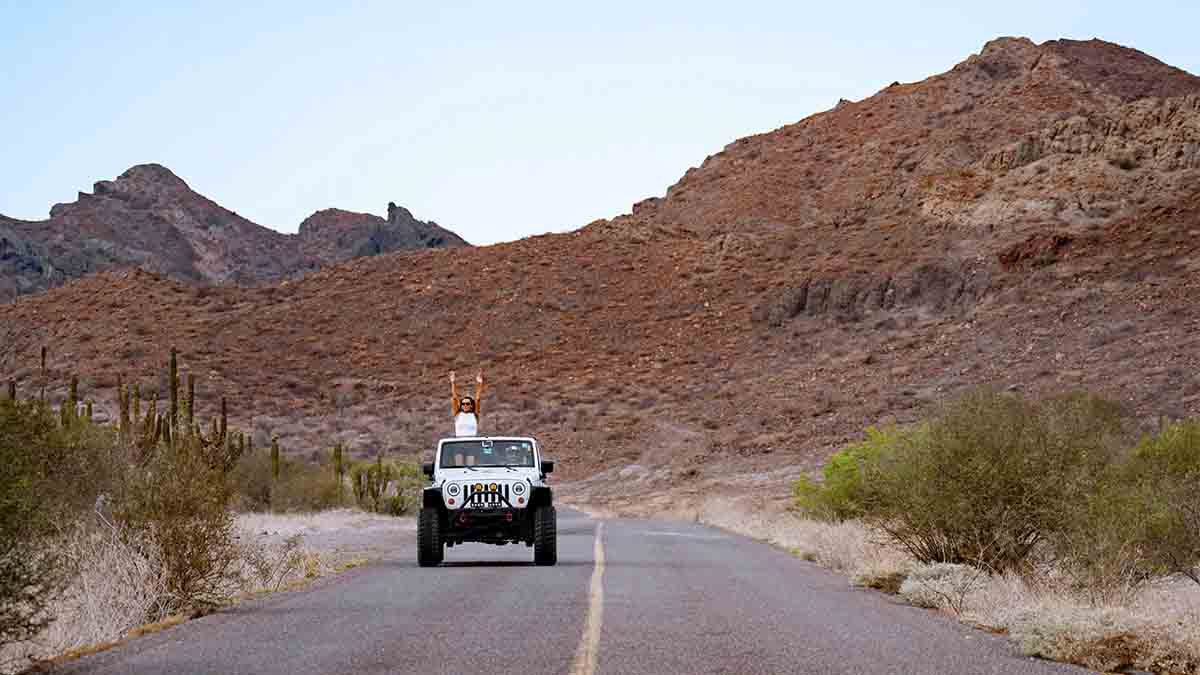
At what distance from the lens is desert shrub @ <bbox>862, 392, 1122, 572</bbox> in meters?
21.1

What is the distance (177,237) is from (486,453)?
391 feet

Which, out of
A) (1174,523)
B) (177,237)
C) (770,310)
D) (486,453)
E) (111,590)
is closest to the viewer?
(111,590)

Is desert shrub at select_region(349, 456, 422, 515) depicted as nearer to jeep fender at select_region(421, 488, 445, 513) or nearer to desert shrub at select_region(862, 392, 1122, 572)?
jeep fender at select_region(421, 488, 445, 513)

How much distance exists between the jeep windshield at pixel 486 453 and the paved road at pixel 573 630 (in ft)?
8.99

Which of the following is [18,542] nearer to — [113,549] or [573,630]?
[573,630]

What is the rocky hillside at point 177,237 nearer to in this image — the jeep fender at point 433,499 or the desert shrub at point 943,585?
the jeep fender at point 433,499

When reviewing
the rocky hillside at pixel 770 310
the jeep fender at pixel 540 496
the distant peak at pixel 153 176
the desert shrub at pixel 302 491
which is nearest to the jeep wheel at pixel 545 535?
the jeep fender at pixel 540 496

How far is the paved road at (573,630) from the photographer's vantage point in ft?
41.7

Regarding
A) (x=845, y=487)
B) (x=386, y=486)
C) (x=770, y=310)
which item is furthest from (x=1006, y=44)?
(x=845, y=487)

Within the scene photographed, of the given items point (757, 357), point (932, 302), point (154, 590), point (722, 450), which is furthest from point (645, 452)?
point (154, 590)

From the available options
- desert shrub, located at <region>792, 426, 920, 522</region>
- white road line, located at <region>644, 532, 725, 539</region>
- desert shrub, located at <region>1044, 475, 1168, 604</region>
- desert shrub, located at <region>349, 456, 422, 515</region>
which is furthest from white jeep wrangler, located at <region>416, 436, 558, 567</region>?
desert shrub, located at <region>349, 456, 422, 515</region>

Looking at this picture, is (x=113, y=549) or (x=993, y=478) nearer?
(x=113, y=549)

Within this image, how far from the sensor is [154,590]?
56.8 feet

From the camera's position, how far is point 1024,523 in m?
21.2
